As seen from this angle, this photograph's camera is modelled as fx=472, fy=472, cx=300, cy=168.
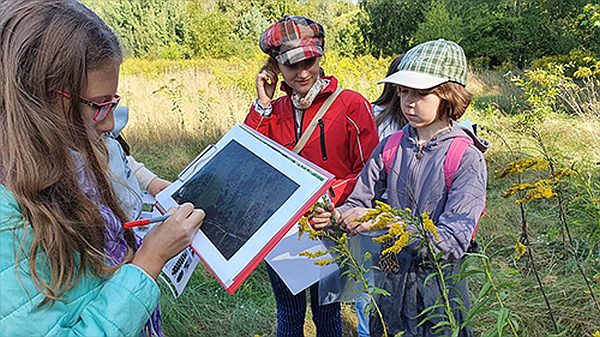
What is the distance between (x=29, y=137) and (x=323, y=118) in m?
1.38

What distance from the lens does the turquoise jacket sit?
3.13ft

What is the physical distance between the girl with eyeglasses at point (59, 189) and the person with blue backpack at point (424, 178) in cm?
76

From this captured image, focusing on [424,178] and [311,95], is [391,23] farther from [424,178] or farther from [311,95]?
[424,178]

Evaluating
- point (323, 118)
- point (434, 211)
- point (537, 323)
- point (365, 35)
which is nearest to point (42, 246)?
point (434, 211)

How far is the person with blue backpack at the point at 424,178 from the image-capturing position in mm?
1671

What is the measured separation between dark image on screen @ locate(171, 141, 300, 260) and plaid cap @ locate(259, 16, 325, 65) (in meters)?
0.74

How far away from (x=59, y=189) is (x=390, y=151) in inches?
49.4

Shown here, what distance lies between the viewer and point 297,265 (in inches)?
79.7

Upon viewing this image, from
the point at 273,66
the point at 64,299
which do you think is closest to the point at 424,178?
the point at 273,66

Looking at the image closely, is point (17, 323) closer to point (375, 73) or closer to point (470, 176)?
point (470, 176)

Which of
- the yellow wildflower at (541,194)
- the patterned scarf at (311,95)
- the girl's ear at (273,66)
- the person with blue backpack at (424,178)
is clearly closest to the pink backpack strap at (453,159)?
the person with blue backpack at (424,178)

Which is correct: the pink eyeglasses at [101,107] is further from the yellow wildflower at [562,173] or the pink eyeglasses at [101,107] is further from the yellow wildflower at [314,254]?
the yellow wildflower at [562,173]

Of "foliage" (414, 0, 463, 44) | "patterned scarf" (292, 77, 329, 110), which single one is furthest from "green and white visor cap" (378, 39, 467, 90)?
"foliage" (414, 0, 463, 44)

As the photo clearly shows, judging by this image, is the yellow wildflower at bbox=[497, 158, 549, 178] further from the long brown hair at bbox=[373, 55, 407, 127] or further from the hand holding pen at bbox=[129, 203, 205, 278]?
the long brown hair at bbox=[373, 55, 407, 127]
